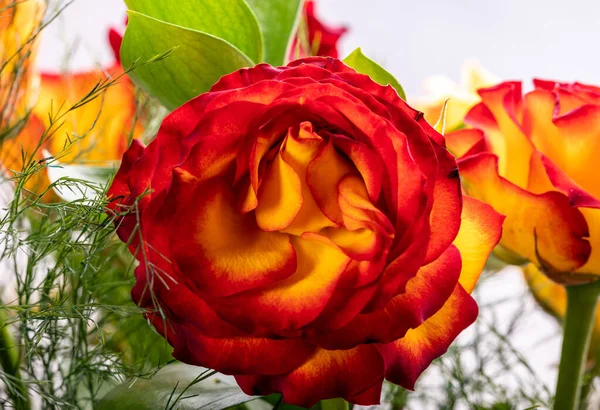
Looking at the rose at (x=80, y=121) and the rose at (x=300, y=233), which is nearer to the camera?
the rose at (x=300, y=233)

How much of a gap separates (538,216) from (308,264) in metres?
0.10

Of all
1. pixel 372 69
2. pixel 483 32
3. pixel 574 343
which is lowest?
pixel 574 343

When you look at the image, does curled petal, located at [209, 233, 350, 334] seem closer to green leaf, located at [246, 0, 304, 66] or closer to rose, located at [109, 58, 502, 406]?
rose, located at [109, 58, 502, 406]

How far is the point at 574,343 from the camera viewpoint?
0.28 metres

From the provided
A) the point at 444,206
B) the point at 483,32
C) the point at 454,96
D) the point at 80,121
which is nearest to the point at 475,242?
the point at 444,206

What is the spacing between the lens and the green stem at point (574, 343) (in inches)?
10.8

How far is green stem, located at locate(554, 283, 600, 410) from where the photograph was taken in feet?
0.90

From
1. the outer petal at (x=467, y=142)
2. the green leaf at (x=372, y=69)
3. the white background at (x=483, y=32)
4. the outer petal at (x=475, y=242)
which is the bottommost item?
the outer petal at (x=475, y=242)

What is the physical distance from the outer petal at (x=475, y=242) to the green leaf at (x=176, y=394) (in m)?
0.08

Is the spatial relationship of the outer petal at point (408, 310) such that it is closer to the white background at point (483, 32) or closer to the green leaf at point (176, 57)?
the green leaf at point (176, 57)

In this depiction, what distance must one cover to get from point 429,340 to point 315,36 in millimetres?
230

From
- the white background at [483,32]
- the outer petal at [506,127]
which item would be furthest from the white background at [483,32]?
the outer petal at [506,127]

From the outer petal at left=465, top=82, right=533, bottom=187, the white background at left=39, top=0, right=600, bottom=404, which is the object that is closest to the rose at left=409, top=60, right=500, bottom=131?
the outer petal at left=465, top=82, right=533, bottom=187

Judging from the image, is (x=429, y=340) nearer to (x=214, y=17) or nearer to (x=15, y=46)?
(x=214, y=17)
